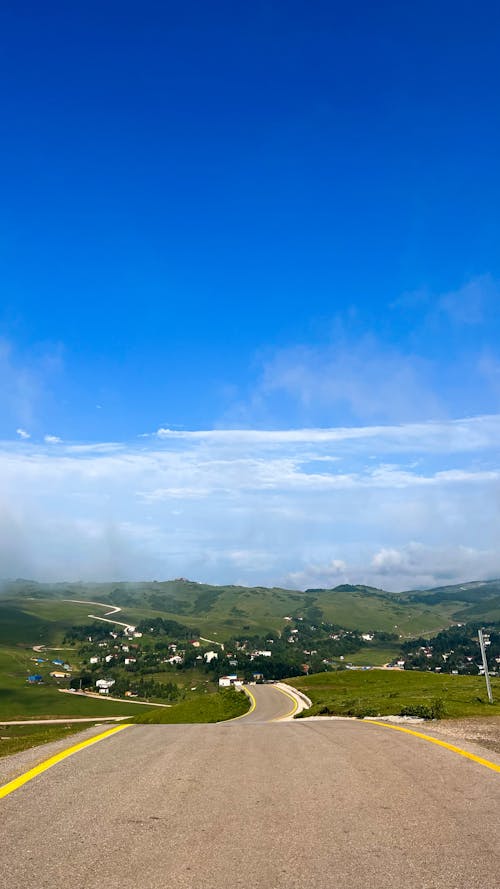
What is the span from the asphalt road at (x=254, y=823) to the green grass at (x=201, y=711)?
76.6ft

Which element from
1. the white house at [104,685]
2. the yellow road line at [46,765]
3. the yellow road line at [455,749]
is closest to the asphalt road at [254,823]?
the yellow road line at [46,765]

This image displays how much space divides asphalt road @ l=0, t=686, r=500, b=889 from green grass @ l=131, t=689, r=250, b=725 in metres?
23.4

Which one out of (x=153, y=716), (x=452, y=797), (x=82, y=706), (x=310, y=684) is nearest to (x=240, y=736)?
(x=452, y=797)

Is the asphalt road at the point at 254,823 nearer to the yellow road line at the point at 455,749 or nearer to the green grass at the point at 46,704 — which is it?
the yellow road line at the point at 455,749

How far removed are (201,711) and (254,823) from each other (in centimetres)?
4070

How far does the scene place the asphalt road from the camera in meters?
5.52

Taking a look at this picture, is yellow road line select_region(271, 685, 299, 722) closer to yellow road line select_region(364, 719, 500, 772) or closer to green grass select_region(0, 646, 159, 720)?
yellow road line select_region(364, 719, 500, 772)


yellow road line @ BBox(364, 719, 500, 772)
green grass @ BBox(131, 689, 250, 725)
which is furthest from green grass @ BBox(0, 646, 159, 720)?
yellow road line @ BBox(364, 719, 500, 772)

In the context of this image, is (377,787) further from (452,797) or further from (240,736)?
(240,736)

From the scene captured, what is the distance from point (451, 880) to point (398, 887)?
62cm

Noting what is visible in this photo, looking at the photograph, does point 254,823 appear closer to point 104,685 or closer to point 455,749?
point 455,749

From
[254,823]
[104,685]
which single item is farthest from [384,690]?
[104,685]

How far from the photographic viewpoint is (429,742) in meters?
14.2

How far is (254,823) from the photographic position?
23.6 ft
